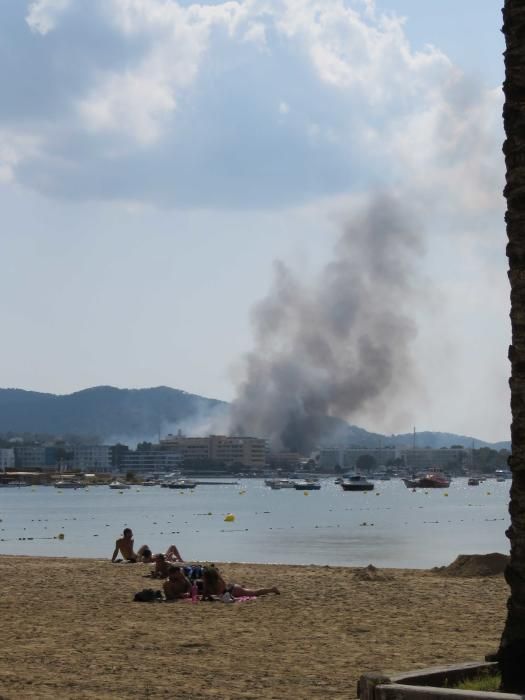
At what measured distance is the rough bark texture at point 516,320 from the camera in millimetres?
8078

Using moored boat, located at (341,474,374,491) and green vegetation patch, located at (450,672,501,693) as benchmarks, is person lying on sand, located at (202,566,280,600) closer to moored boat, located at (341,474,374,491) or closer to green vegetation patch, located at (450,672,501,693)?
green vegetation patch, located at (450,672,501,693)

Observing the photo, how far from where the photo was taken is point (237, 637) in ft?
43.0

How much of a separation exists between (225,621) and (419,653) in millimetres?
3604

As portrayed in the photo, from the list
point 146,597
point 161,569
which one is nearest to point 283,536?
point 161,569

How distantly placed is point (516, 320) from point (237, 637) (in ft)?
20.2

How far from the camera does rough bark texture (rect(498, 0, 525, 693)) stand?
8078mm

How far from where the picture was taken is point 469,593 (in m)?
18.8

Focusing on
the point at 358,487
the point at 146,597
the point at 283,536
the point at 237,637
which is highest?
Result: the point at 358,487

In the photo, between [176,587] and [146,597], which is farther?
[176,587]

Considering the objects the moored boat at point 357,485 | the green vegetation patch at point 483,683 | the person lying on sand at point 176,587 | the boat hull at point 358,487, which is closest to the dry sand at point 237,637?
the person lying on sand at point 176,587

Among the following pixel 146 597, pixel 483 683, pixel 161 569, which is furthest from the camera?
pixel 161 569

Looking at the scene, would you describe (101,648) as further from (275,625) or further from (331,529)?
(331,529)

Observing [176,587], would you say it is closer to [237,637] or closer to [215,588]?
[215,588]

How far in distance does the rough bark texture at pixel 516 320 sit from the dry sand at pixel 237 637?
1777 millimetres
